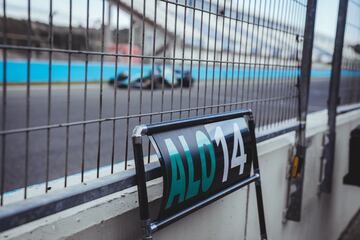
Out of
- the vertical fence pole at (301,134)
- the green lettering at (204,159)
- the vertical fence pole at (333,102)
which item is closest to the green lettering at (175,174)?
the green lettering at (204,159)

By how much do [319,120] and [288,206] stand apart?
43.0 inches

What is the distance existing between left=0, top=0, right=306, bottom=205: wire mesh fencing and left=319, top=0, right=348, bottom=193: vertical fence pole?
649mm

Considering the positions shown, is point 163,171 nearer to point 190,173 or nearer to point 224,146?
point 190,173

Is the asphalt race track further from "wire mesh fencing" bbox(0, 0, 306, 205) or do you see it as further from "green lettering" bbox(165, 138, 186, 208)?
"green lettering" bbox(165, 138, 186, 208)

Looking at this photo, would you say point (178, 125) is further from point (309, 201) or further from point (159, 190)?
point (309, 201)

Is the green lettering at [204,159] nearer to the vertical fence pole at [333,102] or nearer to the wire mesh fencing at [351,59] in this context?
the vertical fence pole at [333,102]

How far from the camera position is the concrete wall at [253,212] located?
46.6 inches

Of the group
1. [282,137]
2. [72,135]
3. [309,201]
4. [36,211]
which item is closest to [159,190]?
[36,211]

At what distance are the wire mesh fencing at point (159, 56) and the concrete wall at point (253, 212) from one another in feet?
0.42

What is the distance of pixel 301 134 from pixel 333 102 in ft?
2.60

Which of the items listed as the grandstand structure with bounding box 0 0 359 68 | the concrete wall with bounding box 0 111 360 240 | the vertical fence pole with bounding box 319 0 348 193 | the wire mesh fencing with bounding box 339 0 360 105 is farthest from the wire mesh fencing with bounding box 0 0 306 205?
the wire mesh fencing with bounding box 339 0 360 105

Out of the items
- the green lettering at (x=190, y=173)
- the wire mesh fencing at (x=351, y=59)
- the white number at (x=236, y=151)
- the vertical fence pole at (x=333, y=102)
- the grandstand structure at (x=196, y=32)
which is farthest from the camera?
the wire mesh fencing at (x=351, y=59)

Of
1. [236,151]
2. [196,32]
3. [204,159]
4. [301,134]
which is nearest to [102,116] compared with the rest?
[301,134]

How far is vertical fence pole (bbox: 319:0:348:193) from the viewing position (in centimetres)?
333
